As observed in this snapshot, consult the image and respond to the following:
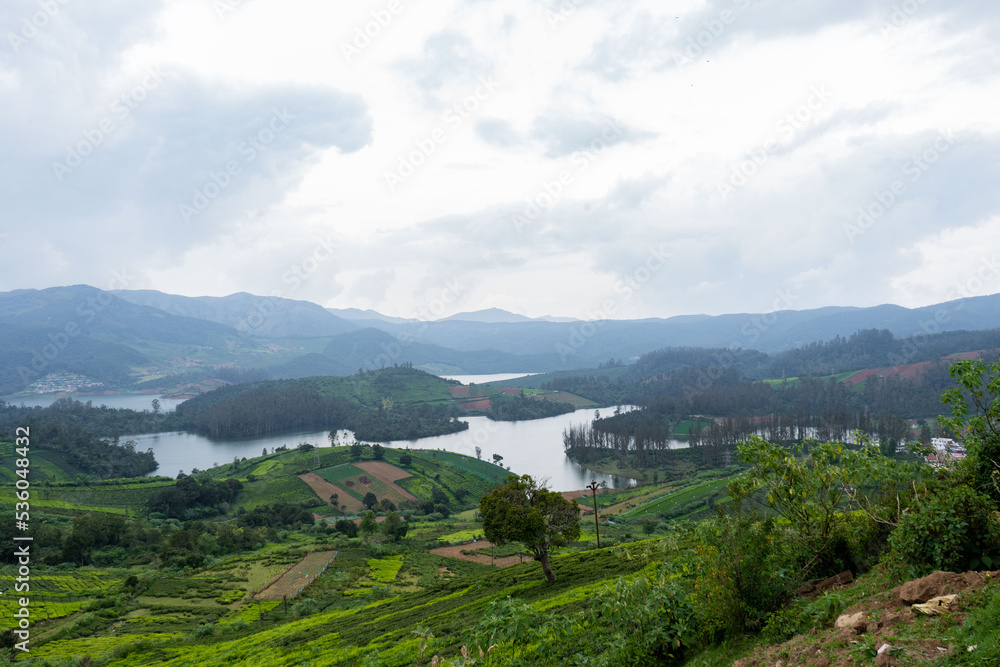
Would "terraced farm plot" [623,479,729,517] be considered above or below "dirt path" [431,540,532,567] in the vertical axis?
below

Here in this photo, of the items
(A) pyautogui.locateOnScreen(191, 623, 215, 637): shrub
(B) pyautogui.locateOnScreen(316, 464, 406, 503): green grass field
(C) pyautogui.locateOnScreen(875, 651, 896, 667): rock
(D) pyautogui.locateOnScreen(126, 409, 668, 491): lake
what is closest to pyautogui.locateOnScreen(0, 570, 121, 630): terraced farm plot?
(A) pyautogui.locateOnScreen(191, 623, 215, 637): shrub

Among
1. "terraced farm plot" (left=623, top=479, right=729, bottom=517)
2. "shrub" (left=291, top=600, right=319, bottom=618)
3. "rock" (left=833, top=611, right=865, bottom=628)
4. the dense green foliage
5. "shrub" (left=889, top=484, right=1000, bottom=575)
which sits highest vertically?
"shrub" (left=889, top=484, right=1000, bottom=575)

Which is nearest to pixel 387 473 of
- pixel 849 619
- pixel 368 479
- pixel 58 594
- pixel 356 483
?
pixel 368 479

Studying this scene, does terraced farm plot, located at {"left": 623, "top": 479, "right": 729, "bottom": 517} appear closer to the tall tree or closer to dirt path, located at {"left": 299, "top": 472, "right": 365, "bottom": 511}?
the tall tree

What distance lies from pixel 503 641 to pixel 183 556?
58136 millimetres

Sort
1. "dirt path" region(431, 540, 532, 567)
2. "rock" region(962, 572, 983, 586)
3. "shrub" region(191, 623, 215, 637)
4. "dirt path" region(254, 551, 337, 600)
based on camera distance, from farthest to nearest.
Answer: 1. "dirt path" region(431, 540, 532, 567)
2. "dirt path" region(254, 551, 337, 600)
3. "shrub" region(191, 623, 215, 637)
4. "rock" region(962, 572, 983, 586)

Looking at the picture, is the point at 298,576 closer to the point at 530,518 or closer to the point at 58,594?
the point at 58,594

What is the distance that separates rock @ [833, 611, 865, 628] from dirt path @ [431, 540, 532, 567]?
4260 centimetres

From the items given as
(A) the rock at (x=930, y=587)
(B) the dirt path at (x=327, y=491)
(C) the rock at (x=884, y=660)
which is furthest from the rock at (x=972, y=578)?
(B) the dirt path at (x=327, y=491)

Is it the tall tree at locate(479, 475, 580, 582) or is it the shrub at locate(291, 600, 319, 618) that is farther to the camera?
the shrub at locate(291, 600, 319, 618)

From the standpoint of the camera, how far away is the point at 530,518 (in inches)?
1065

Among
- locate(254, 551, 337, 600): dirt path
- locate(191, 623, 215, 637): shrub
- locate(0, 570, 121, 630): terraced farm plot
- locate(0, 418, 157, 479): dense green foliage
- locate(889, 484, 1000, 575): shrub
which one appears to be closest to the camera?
locate(889, 484, 1000, 575): shrub

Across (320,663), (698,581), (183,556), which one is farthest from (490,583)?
(183,556)

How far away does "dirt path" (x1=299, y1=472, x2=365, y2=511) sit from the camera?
3722 inches
